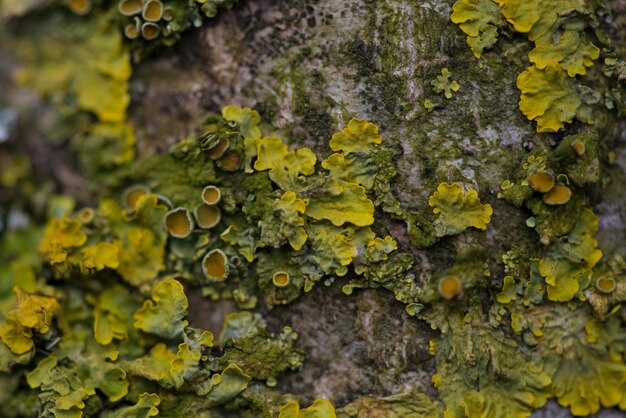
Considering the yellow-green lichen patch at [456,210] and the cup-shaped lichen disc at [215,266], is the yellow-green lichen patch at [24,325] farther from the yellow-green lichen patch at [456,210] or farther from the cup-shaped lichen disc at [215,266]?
the yellow-green lichen patch at [456,210]

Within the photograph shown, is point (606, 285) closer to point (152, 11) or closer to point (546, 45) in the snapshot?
point (546, 45)

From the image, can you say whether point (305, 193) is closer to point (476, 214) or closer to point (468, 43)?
point (476, 214)

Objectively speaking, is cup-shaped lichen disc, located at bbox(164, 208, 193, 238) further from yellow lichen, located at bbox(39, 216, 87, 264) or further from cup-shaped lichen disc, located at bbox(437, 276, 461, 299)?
cup-shaped lichen disc, located at bbox(437, 276, 461, 299)

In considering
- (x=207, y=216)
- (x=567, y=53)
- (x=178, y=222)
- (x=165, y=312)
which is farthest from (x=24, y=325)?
(x=567, y=53)

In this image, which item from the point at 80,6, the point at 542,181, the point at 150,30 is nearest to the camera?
the point at 542,181

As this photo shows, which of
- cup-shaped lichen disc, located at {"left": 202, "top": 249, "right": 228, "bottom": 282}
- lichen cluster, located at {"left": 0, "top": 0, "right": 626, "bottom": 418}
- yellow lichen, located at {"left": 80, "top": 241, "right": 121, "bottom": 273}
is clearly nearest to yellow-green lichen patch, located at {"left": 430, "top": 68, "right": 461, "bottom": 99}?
lichen cluster, located at {"left": 0, "top": 0, "right": 626, "bottom": 418}

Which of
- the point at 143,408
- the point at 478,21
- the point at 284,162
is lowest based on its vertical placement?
the point at 143,408

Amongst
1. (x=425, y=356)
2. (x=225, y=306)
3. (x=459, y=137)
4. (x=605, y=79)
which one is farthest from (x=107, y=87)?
(x=605, y=79)

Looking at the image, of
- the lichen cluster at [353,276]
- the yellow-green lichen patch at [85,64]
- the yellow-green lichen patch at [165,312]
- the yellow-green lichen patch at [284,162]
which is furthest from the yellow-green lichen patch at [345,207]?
the yellow-green lichen patch at [85,64]
